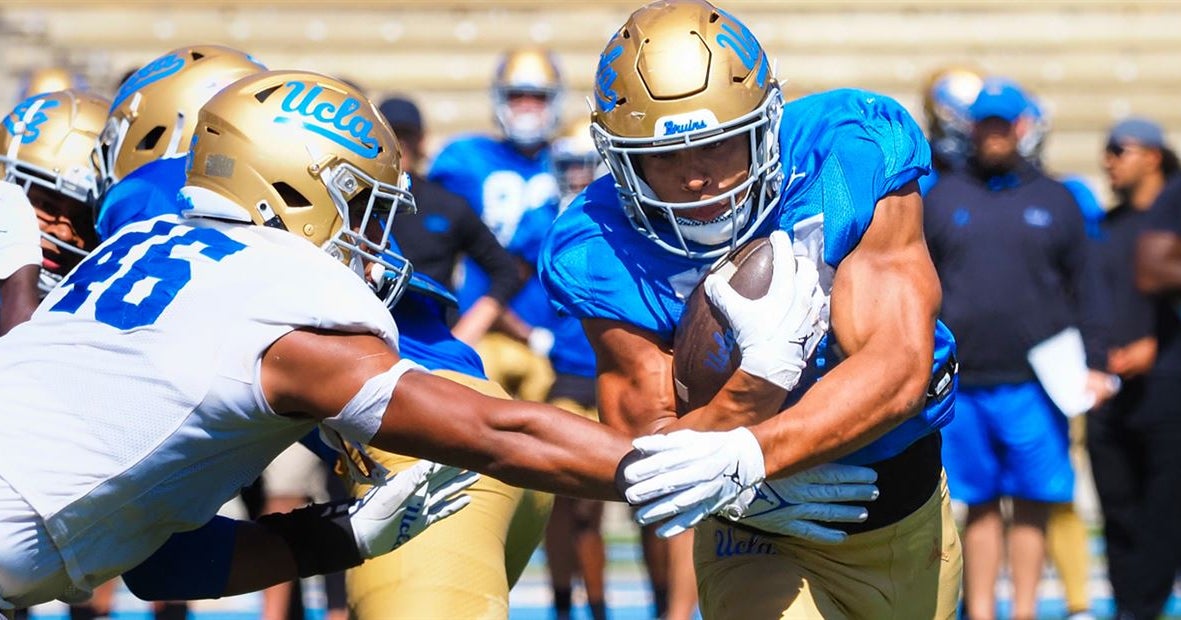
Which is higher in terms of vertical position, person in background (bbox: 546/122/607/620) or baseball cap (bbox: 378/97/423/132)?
baseball cap (bbox: 378/97/423/132)

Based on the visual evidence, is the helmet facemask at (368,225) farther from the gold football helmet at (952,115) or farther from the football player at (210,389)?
the gold football helmet at (952,115)

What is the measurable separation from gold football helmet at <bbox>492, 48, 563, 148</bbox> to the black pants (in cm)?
260

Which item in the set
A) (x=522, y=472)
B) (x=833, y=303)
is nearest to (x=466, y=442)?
(x=522, y=472)

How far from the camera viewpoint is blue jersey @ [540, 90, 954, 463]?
9.96 feet

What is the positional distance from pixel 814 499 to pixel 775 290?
0.39 m

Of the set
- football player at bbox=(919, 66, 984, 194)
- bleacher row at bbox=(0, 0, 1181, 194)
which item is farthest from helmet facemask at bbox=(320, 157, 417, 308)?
bleacher row at bbox=(0, 0, 1181, 194)

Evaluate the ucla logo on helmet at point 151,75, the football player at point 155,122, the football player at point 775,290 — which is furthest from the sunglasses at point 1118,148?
the ucla logo on helmet at point 151,75

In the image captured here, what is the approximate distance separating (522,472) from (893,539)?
88cm

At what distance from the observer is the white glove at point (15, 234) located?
357cm

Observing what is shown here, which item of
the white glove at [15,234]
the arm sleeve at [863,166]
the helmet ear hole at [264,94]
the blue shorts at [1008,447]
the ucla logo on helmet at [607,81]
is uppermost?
the helmet ear hole at [264,94]

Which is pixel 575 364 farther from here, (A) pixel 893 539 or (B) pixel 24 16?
(B) pixel 24 16

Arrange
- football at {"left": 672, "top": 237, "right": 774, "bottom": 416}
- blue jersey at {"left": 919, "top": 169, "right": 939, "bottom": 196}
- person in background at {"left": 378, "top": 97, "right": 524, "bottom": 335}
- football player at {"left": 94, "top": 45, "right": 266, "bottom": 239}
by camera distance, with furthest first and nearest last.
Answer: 1. blue jersey at {"left": 919, "top": 169, "right": 939, "bottom": 196}
2. person in background at {"left": 378, "top": 97, "right": 524, "bottom": 335}
3. football player at {"left": 94, "top": 45, "right": 266, "bottom": 239}
4. football at {"left": 672, "top": 237, "right": 774, "bottom": 416}

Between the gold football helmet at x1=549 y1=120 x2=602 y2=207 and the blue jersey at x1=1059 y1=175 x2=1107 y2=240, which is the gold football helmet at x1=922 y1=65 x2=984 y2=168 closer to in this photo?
the blue jersey at x1=1059 y1=175 x2=1107 y2=240

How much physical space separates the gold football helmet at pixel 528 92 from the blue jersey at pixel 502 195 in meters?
0.14
